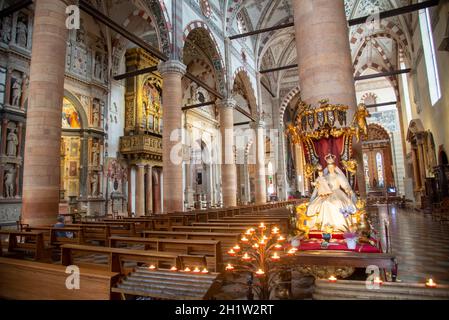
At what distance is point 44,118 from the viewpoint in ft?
22.7

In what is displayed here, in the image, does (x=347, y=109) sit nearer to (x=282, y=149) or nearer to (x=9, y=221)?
(x=9, y=221)

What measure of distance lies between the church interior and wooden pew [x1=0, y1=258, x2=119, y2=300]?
0.8 inches

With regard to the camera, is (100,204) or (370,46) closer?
(100,204)

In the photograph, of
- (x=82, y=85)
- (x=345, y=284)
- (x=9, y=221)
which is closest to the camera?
(x=345, y=284)

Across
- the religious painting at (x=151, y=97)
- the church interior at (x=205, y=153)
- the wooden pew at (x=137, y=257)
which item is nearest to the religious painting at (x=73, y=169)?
the church interior at (x=205, y=153)

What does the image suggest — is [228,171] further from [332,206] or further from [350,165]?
[332,206]

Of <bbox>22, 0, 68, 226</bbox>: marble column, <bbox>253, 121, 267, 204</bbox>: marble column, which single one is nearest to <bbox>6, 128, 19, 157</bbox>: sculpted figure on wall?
<bbox>22, 0, 68, 226</bbox>: marble column

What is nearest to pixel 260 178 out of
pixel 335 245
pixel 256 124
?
pixel 256 124

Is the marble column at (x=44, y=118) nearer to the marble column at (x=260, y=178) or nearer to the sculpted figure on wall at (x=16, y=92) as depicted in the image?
the sculpted figure on wall at (x=16, y=92)

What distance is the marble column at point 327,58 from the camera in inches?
257

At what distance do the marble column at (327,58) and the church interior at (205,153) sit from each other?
0.03 meters
